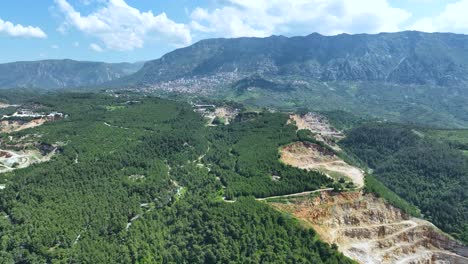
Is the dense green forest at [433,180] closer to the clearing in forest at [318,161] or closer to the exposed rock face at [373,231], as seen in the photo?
the exposed rock face at [373,231]

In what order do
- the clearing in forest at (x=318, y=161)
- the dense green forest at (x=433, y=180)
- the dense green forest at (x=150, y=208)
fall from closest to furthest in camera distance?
the dense green forest at (x=150, y=208) → the dense green forest at (x=433, y=180) → the clearing in forest at (x=318, y=161)

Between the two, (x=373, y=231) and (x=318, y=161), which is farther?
(x=318, y=161)

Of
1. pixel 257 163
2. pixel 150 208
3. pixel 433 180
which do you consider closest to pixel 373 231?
pixel 257 163

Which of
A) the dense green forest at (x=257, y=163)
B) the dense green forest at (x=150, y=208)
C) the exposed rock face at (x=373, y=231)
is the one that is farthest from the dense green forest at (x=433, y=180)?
the dense green forest at (x=150, y=208)

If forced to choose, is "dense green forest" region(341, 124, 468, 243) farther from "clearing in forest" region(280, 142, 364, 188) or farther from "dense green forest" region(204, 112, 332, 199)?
"dense green forest" region(204, 112, 332, 199)

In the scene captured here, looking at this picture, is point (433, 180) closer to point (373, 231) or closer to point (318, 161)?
point (318, 161)

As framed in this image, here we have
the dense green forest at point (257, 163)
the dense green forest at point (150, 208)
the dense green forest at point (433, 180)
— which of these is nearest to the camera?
the dense green forest at point (150, 208)

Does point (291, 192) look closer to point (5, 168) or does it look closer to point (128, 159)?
point (128, 159)

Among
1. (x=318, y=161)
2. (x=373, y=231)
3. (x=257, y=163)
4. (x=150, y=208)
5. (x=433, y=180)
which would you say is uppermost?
(x=257, y=163)
